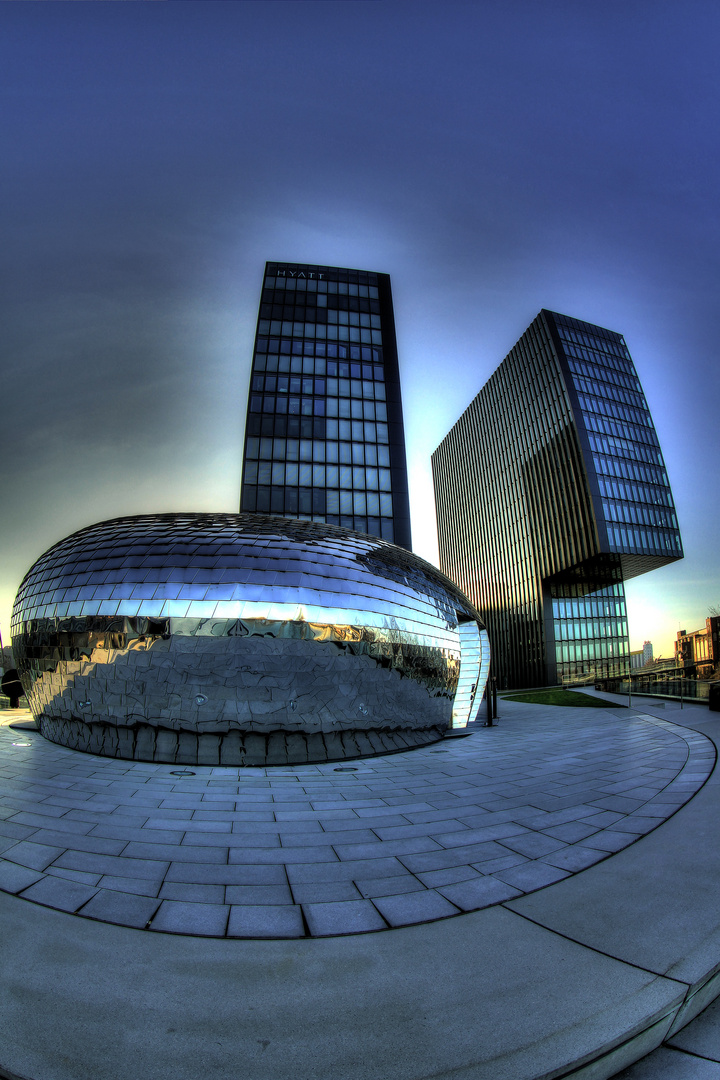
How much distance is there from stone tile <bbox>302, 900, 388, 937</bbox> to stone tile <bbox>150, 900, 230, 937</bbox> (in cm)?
96

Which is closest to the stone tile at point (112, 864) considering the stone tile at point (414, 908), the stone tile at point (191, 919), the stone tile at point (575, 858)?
the stone tile at point (191, 919)

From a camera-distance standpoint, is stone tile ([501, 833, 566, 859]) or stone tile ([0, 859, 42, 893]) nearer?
stone tile ([0, 859, 42, 893])

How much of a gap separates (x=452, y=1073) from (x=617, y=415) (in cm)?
8284

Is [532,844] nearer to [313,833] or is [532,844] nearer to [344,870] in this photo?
[344,870]

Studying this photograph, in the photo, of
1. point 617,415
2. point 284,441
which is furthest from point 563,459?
point 284,441

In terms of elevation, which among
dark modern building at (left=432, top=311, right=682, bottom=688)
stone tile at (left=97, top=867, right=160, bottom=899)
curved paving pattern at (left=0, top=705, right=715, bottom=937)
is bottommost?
curved paving pattern at (left=0, top=705, right=715, bottom=937)

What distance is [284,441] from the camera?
53625 mm

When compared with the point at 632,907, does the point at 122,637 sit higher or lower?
higher

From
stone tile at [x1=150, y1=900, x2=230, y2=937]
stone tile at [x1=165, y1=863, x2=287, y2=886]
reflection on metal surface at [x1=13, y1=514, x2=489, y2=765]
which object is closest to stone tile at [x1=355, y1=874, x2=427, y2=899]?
stone tile at [x1=165, y1=863, x2=287, y2=886]

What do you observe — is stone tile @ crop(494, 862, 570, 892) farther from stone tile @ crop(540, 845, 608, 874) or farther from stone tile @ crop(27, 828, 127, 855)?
stone tile @ crop(27, 828, 127, 855)

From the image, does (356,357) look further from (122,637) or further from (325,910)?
(325,910)

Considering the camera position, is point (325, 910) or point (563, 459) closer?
point (325, 910)

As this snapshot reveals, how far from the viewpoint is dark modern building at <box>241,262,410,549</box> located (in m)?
52.0

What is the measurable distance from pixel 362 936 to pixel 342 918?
1.45 feet
